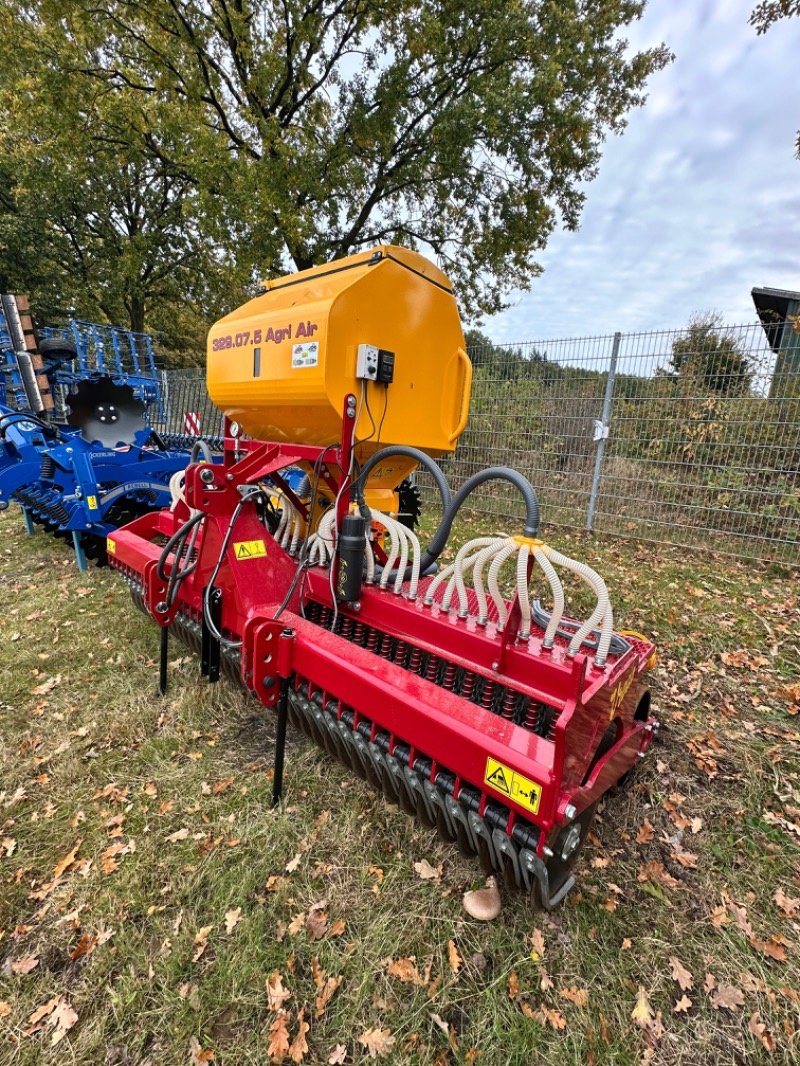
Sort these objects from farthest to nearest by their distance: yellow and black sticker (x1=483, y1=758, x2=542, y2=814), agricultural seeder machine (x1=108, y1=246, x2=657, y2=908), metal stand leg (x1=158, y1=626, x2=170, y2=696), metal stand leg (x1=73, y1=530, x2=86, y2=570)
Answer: metal stand leg (x1=73, y1=530, x2=86, y2=570) < metal stand leg (x1=158, y1=626, x2=170, y2=696) < agricultural seeder machine (x1=108, y1=246, x2=657, y2=908) < yellow and black sticker (x1=483, y1=758, x2=542, y2=814)

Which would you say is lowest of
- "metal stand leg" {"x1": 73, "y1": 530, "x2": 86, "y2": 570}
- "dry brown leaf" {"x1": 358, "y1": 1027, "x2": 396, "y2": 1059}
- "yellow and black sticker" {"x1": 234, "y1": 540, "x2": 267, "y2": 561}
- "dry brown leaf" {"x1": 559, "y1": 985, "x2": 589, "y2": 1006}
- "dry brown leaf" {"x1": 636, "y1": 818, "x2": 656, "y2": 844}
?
"dry brown leaf" {"x1": 358, "y1": 1027, "x2": 396, "y2": 1059}

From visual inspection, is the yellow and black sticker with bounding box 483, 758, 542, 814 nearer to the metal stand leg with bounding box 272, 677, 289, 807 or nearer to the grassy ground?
the grassy ground

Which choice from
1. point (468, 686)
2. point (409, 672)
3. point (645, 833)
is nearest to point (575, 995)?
point (645, 833)

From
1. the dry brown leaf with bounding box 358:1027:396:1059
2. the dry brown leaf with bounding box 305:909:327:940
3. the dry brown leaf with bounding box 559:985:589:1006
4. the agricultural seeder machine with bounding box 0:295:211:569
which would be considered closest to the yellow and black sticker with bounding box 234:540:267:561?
the dry brown leaf with bounding box 305:909:327:940

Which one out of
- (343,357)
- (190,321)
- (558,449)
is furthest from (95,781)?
(190,321)

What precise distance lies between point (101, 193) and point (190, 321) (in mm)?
6549

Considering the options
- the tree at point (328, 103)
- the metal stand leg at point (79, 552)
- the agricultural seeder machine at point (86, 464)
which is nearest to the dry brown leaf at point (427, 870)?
the agricultural seeder machine at point (86, 464)

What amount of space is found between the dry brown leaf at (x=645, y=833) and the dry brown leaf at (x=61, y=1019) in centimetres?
225

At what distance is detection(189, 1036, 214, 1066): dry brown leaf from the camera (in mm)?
1511

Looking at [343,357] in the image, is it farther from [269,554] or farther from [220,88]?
[220,88]

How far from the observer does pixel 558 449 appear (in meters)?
6.96

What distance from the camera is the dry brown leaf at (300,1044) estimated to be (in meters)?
1.51

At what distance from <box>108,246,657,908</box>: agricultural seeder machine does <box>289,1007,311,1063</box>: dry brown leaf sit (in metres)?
0.71

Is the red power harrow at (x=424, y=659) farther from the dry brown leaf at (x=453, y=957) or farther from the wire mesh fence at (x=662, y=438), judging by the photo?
the wire mesh fence at (x=662, y=438)
